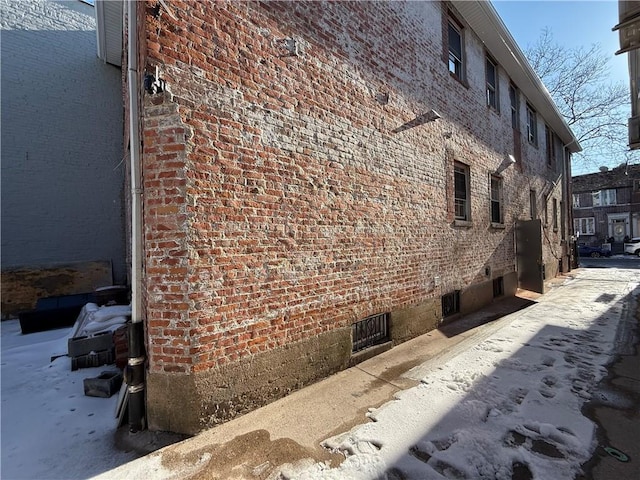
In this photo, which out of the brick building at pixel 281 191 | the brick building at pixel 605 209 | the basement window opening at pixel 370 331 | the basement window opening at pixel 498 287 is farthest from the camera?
the brick building at pixel 605 209

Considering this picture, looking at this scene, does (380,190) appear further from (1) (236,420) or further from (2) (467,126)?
(2) (467,126)

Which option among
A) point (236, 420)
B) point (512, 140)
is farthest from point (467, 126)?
point (236, 420)

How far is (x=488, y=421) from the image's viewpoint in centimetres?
290

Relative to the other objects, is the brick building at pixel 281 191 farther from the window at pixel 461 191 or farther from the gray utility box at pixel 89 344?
the gray utility box at pixel 89 344

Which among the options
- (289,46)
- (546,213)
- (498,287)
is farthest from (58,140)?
(546,213)

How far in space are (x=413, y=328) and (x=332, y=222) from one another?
2.60 meters

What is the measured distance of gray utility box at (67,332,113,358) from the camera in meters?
4.04

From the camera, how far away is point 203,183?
9.54 ft

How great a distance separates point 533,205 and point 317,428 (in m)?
12.5

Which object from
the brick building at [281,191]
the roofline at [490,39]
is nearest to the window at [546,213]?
the roofline at [490,39]

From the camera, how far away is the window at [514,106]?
10.1 m

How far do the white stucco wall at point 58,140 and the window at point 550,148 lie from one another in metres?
16.4

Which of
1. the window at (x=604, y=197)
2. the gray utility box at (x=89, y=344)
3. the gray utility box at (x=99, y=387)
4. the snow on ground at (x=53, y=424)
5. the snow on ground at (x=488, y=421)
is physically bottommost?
the snow on ground at (x=488, y=421)

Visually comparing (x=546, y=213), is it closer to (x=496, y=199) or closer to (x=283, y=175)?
(x=496, y=199)
